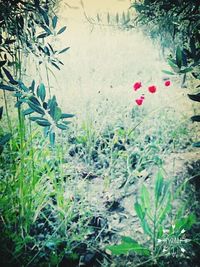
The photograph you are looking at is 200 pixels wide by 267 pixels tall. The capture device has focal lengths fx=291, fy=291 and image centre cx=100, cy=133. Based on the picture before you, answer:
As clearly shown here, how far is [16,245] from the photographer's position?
1.20m

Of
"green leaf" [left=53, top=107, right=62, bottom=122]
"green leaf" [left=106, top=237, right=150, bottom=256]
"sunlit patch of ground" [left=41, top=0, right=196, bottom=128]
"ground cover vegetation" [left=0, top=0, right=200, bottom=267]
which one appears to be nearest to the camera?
"green leaf" [left=53, top=107, right=62, bottom=122]

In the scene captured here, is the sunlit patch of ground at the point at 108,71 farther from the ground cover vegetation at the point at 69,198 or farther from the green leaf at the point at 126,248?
the green leaf at the point at 126,248

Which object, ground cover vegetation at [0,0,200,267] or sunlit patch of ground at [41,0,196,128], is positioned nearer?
ground cover vegetation at [0,0,200,267]

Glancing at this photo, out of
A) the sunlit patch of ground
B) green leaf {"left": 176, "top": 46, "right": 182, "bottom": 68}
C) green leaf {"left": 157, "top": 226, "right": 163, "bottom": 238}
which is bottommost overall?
green leaf {"left": 157, "top": 226, "right": 163, "bottom": 238}

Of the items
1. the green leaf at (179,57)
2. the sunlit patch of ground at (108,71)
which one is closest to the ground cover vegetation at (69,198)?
the green leaf at (179,57)

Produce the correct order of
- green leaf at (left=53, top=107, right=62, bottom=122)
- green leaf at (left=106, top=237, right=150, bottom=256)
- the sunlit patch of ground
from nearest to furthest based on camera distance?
green leaf at (left=53, top=107, right=62, bottom=122) < green leaf at (left=106, top=237, right=150, bottom=256) < the sunlit patch of ground

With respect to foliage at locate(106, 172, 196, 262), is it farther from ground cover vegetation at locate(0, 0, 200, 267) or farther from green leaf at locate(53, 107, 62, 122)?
green leaf at locate(53, 107, 62, 122)

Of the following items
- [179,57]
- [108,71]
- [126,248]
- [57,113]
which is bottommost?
[126,248]

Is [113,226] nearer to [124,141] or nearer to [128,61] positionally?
[124,141]

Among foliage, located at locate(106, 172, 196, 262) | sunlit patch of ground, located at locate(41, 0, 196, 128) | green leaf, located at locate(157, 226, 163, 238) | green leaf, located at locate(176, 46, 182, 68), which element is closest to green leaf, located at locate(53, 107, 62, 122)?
green leaf, located at locate(176, 46, 182, 68)

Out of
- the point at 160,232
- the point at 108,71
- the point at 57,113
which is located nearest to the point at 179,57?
the point at 57,113

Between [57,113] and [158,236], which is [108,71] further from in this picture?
[57,113]

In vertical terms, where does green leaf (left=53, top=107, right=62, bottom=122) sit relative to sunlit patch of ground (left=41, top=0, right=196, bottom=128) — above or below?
above

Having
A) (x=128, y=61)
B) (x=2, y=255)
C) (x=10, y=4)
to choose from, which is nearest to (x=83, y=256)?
(x=2, y=255)
